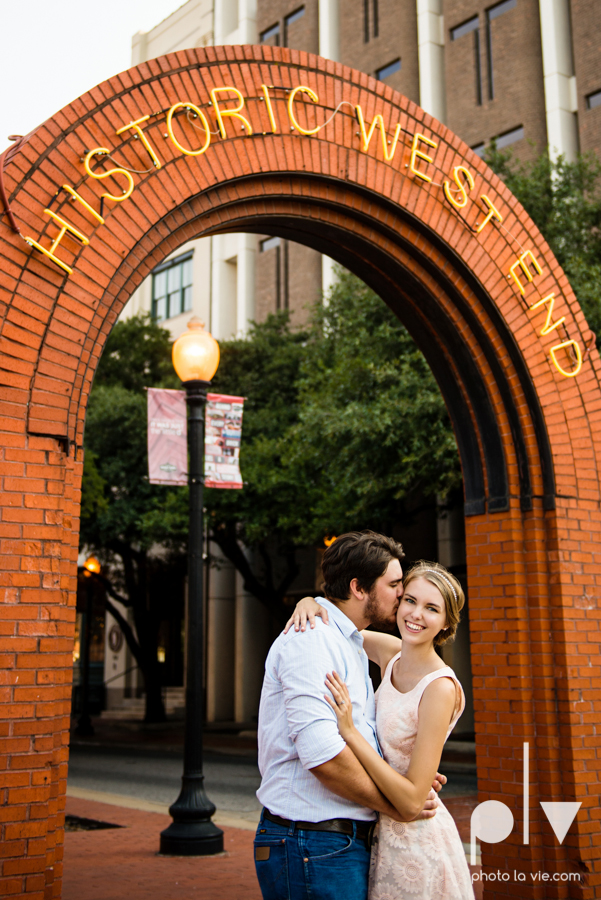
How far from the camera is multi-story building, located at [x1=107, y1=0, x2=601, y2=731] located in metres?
22.3

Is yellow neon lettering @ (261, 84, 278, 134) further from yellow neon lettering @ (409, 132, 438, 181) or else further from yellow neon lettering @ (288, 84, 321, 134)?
yellow neon lettering @ (409, 132, 438, 181)

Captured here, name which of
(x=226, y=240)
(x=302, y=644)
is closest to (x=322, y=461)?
(x=302, y=644)

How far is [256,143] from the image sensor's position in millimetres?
5406

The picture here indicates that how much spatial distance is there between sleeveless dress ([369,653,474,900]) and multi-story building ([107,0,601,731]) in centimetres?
1727

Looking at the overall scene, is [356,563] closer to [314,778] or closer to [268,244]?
[314,778]

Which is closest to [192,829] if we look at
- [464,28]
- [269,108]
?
[269,108]

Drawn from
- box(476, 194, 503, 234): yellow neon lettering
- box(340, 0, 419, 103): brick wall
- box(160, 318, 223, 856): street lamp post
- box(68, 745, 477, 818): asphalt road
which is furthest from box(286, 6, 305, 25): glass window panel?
box(476, 194, 503, 234): yellow neon lettering

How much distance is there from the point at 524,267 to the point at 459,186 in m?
0.81

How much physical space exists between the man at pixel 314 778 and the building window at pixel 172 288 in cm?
3136

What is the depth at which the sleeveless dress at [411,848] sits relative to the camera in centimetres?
291

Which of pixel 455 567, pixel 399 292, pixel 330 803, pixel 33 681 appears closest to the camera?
pixel 330 803

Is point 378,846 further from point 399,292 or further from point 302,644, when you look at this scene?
point 399,292

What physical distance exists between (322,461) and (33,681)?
13.3m

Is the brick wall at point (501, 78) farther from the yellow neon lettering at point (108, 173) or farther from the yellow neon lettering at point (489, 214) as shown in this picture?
the yellow neon lettering at point (108, 173)
